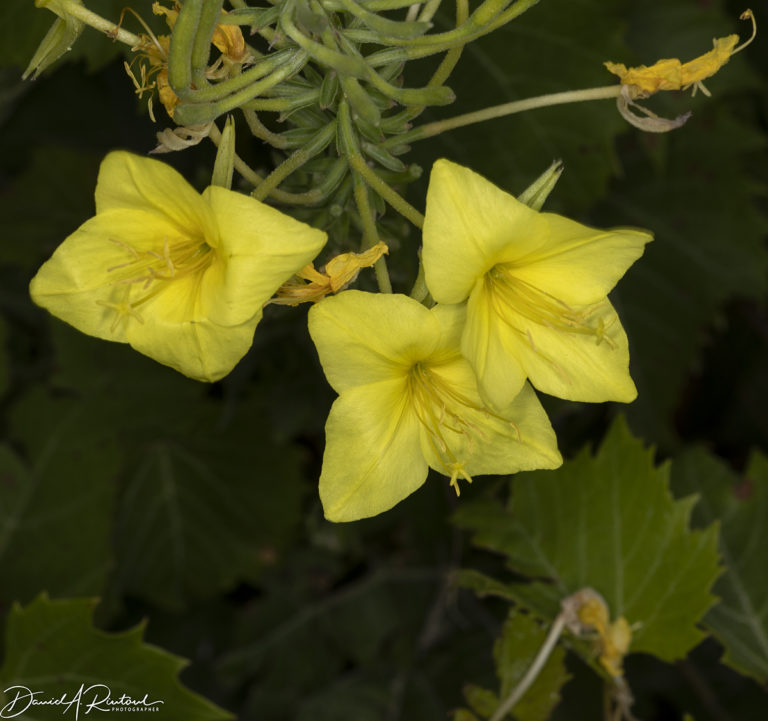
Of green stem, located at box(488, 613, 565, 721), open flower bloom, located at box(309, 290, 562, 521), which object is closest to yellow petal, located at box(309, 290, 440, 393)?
open flower bloom, located at box(309, 290, 562, 521)

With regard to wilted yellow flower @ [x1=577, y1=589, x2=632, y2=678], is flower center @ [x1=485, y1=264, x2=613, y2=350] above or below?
above

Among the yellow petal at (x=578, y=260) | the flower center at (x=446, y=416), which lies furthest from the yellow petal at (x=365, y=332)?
the yellow petal at (x=578, y=260)

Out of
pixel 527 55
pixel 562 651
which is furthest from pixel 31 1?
pixel 562 651

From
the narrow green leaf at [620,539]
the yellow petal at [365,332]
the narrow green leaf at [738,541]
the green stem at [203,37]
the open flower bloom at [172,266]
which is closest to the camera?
the green stem at [203,37]

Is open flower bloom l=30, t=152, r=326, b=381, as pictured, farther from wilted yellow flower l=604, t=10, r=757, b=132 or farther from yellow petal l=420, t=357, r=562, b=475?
wilted yellow flower l=604, t=10, r=757, b=132

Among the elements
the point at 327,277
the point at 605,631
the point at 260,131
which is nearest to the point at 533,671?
the point at 605,631

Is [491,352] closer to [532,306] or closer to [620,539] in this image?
[532,306]

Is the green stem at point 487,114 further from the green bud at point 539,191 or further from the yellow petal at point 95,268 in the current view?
the yellow petal at point 95,268
